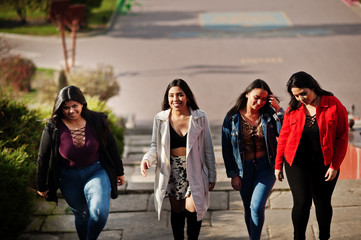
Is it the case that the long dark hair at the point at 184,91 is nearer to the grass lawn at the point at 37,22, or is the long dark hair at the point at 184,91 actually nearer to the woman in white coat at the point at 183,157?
the woman in white coat at the point at 183,157

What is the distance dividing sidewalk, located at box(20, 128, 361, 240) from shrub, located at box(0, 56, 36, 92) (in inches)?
472

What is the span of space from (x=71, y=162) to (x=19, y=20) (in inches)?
949

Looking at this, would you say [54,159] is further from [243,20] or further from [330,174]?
[243,20]

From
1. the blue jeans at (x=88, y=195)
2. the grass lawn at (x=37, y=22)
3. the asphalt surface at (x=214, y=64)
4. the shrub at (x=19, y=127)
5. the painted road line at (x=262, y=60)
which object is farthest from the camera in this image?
the grass lawn at (x=37, y=22)

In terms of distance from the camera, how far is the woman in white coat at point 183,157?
4.79 m

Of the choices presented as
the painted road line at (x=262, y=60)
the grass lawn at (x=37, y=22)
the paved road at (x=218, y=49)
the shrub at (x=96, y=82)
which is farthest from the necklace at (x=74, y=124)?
the grass lawn at (x=37, y=22)

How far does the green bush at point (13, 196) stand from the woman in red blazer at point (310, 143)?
254cm

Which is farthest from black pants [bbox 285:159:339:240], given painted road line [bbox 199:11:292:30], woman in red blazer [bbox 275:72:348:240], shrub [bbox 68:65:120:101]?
painted road line [bbox 199:11:292:30]

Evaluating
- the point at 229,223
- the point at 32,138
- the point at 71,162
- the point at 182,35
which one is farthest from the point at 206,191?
the point at 182,35

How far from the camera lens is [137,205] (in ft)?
20.5

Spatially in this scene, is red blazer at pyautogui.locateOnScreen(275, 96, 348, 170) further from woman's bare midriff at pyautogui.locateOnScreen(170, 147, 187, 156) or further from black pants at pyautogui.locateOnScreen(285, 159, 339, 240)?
woman's bare midriff at pyautogui.locateOnScreen(170, 147, 187, 156)

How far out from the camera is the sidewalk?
5410 mm

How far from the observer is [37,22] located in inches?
1068

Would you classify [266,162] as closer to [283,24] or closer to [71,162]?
[71,162]
